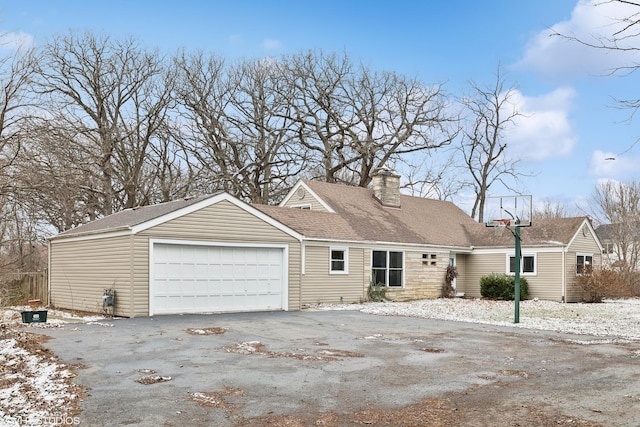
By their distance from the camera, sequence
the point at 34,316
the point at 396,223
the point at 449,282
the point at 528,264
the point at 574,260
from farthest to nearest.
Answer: the point at 449,282, the point at 528,264, the point at 396,223, the point at 574,260, the point at 34,316

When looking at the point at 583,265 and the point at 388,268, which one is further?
the point at 583,265

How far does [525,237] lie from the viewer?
2802 centimetres

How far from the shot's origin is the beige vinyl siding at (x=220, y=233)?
16.6 m

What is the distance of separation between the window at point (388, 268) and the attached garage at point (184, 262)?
18.1 ft

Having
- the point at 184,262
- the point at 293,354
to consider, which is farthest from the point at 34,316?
the point at 293,354

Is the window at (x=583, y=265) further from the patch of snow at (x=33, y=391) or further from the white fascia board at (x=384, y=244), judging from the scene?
the patch of snow at (x=33, y=391)

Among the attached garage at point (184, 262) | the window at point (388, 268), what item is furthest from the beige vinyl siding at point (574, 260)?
the attached garage at point (184, 262)

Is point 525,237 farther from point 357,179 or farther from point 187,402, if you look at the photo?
point 187,402

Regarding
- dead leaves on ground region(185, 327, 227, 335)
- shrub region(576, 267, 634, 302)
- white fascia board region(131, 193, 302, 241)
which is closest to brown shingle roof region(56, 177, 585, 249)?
shrub region(576, 267, 634, 302)

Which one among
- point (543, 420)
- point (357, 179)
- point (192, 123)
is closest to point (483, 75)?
point (357, 179)

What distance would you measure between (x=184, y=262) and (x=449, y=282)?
14490 millimetres

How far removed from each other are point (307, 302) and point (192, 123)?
1904cm

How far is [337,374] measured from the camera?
9.20m

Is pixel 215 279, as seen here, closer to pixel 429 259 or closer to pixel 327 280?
pixel 327 280
